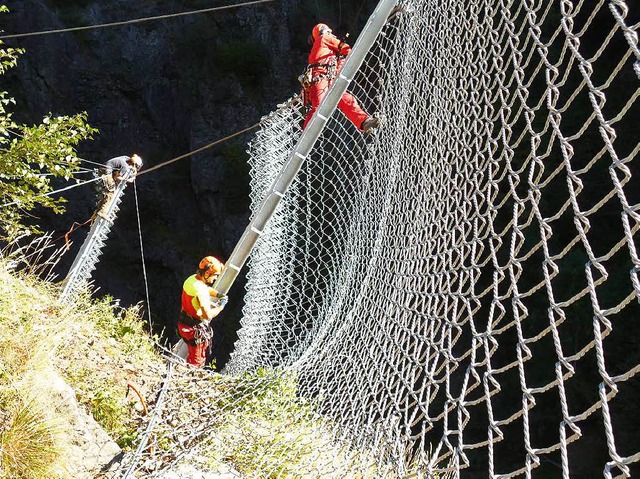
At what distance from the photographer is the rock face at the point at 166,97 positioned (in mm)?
10273

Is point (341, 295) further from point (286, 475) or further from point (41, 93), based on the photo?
point (41, 93)

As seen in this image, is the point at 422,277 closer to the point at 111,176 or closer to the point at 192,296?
the point at 192,296

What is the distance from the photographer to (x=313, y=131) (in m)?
2.59

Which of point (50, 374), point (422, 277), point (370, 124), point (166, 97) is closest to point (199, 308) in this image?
point (370, 124)

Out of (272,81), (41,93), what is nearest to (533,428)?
(272,81)

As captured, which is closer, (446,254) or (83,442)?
(83,442)

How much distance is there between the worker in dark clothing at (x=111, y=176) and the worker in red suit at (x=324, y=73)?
1.07m

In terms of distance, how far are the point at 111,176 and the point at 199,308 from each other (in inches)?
39.1

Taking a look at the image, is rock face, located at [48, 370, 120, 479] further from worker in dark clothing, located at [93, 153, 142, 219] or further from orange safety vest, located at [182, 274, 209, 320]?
worker in dark clothing, located at [93, 153, 142, 219]

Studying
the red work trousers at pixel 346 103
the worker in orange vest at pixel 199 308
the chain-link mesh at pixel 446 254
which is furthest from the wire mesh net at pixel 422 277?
the worker in orange vest at pixel 199 308

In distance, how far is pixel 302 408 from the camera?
261 centimetres

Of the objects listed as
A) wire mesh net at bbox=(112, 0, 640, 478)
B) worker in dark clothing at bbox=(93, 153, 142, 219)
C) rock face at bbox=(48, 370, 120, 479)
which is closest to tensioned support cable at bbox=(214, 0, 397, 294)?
wire mesh net at bbox=(112, 0, 640, 478)

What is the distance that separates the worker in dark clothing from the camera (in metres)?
3.72

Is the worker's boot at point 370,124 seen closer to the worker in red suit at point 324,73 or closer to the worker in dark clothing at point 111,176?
the worker in red suit at point 324,73
